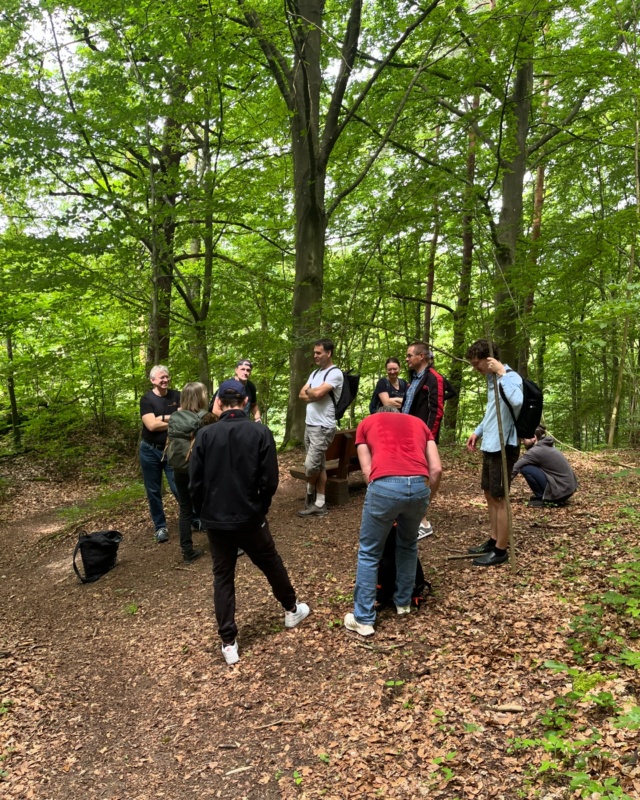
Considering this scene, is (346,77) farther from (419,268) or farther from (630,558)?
(630,558)

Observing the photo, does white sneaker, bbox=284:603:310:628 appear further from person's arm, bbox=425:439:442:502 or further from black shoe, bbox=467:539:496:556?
black shoe, bbox=467:539:496:556

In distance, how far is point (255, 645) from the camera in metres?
3.76

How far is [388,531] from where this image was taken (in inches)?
136

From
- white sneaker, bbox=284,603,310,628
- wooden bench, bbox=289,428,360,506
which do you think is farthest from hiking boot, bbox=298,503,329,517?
white sneaker, bbox=284,603,310,628

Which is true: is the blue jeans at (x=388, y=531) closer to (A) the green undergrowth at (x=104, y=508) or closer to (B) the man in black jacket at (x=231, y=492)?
(B) the man in black jacket at (x=231, y=492)

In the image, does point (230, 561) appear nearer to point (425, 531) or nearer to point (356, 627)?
point (356, 627)

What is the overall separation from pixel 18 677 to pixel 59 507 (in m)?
6.28

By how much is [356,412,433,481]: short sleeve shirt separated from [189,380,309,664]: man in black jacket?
2.42 ft

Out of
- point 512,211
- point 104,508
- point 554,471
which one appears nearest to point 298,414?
point 104,508

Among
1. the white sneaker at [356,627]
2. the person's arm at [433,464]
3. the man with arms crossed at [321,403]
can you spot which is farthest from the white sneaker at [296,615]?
the man with arms crossed at [321,403]

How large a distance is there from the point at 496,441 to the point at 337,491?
267 cm

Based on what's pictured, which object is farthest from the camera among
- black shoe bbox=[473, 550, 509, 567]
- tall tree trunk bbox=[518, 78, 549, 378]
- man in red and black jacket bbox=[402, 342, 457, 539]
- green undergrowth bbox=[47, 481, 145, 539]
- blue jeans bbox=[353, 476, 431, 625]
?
tall tree trunk bbox=[518, 78, 549, 378]

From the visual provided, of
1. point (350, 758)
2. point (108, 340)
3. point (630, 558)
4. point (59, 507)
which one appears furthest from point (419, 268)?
point (350, 758)

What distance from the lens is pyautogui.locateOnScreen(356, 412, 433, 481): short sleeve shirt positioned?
3375 millimetres
